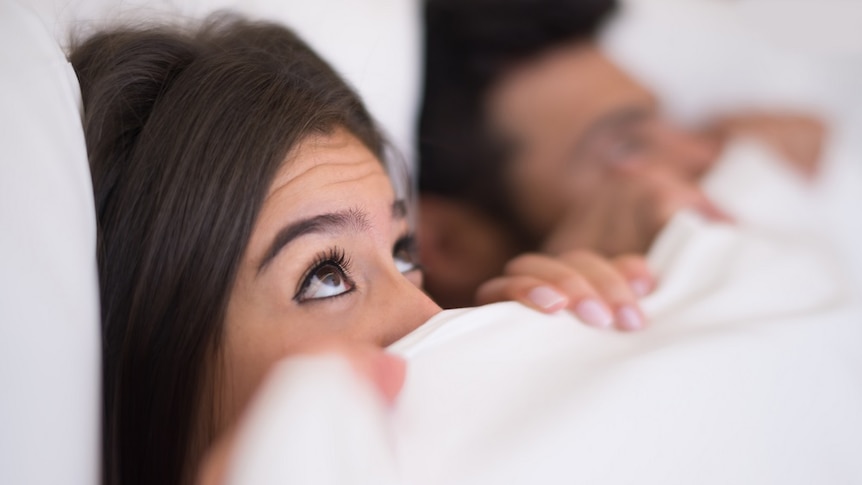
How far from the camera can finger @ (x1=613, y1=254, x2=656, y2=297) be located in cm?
86

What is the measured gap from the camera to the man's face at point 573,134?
1.34 meters

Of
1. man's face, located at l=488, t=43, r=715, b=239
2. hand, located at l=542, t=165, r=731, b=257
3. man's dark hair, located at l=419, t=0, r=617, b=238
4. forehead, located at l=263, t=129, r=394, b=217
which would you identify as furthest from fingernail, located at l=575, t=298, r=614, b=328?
man's dark hair, located at l=419, t=0, r=617, b=238

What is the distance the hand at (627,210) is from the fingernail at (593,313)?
0.34 meters

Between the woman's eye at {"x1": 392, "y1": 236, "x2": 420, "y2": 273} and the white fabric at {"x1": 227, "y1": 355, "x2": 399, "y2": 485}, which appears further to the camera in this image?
the woman's eye at {"x1": 392, "y1": 236, "x2": 420, "y2": 273}

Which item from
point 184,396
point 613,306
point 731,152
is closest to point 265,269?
point 184,396

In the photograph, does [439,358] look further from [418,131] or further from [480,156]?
[480,156]

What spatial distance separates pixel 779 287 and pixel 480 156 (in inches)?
26.5

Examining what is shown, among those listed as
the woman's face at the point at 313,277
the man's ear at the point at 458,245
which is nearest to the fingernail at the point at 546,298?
the woman's face at the point at 313,277

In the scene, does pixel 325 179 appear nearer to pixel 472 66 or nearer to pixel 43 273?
pixel 43 273

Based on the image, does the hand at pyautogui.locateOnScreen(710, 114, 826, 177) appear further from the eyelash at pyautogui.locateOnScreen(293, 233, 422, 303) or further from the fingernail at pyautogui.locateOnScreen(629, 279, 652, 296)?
the eyelash at pyautogui.locateOnScreen(293, 233, 422, 303)

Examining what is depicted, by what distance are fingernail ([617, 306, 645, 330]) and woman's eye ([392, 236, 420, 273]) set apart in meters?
0.25

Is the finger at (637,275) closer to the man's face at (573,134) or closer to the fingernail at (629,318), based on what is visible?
the fingernail at (629,318)

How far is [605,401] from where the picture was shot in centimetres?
58

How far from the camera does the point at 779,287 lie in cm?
88
